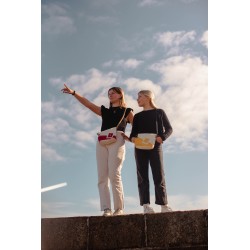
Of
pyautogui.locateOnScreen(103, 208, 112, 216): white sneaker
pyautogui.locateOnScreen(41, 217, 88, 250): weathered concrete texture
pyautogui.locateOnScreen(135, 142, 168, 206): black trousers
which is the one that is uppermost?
pyautogui.locateOnScreen(135, 142, 168, 206): black trousers

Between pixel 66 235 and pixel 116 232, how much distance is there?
0.50 meters

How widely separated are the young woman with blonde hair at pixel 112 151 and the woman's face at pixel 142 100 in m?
0.14

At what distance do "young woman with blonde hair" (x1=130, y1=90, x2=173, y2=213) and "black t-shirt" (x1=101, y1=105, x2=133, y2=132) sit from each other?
0.42 feet

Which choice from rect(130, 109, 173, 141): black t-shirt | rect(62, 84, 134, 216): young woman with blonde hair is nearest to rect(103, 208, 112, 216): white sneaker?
rect(62, 84, 134, 216): young woman with blonde hair

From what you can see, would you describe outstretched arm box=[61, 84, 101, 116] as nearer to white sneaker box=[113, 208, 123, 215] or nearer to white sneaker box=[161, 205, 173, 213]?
white sneaker box=[113, 208, 123, 215]

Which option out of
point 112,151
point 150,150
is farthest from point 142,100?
point 112,151

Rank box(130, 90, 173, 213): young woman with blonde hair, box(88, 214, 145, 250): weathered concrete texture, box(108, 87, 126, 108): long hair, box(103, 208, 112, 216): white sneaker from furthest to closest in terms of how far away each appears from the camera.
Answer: box(108, 87, 126, 108): long hair, box(130, 90, 173, 213): young woman with blonde hair, box(103, 208, 112, 216): white sneaker, box(88, 214, 145, 250): weathered concrete texture

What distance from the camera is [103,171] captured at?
5.15 meters

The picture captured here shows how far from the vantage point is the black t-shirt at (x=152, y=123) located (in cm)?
Answer: 530

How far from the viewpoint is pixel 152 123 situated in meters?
5.33

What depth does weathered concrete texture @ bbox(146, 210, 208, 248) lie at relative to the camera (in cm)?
460

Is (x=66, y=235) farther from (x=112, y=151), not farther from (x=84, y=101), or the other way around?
(x=84, y=101)

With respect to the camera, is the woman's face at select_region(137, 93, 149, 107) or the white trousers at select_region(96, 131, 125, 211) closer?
the white trousers at select_region(96, 131, 125, 211)

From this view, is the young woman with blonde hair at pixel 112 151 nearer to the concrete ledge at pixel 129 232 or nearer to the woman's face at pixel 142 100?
the woman's face at pixel 142 100
